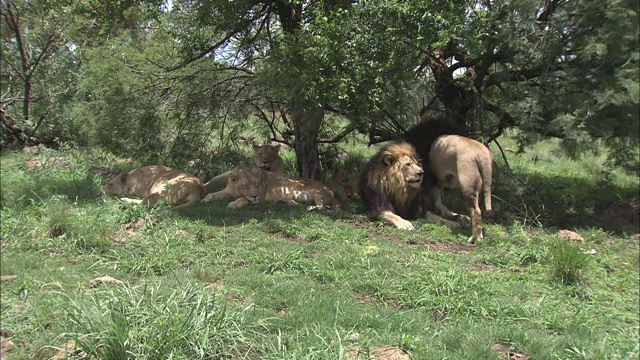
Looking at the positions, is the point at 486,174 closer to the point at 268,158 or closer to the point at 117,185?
the point at 268,158

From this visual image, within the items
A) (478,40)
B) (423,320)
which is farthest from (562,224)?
(423,320)

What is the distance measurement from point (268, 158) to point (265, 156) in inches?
3.2

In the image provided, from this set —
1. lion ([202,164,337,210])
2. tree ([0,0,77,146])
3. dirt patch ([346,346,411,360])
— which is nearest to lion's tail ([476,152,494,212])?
lion ([202,164,337,210])

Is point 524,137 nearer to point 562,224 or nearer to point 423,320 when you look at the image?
point 562,224

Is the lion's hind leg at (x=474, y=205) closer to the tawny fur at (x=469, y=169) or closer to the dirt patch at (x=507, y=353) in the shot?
the tawny fur at (x=469, y=169)

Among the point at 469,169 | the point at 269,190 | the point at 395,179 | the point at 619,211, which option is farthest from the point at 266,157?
the point at 619,211

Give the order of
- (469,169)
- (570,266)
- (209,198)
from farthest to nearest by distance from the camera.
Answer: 1. (209,198)
2. (469,169)
3. (570,266)

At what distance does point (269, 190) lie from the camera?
8.28 metres

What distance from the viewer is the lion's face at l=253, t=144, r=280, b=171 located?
9.21 meters

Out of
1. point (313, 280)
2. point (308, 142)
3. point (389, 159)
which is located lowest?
point (313, 280)

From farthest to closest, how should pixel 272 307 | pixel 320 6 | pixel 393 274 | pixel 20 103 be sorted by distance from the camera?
pixel 20 103 → pixel 320 6 → pixel 393 274 → pixel 272 307

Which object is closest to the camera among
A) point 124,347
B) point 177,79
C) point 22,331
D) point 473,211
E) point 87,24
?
point 124,347

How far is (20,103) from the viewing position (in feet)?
41.2

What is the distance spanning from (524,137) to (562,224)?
1394mm
